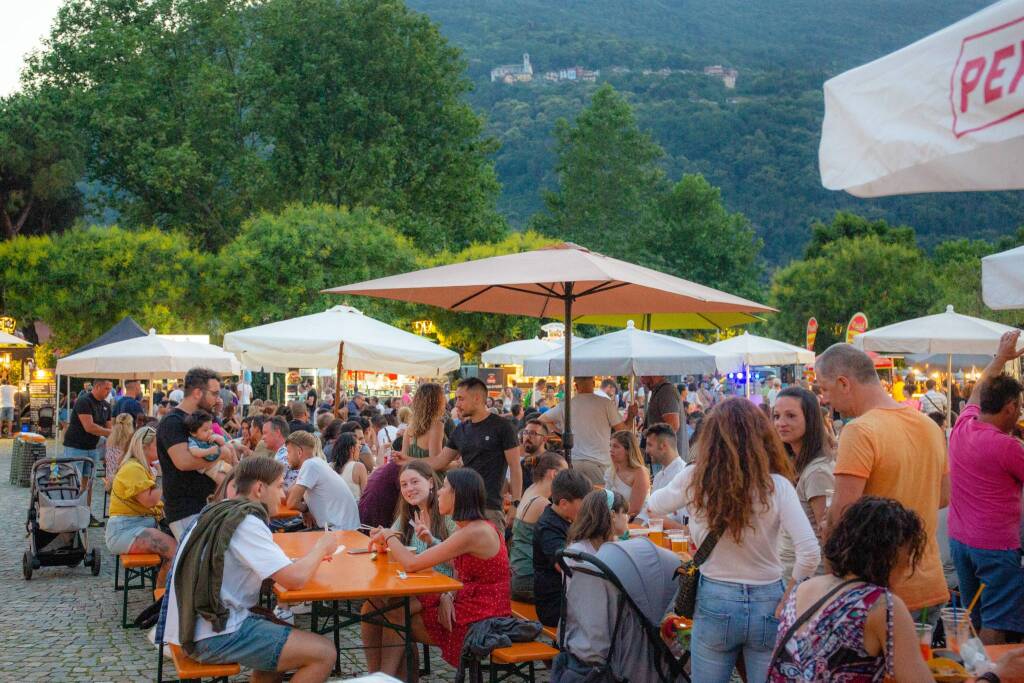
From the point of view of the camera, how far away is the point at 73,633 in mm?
→ 7773

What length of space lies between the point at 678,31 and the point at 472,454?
18665 cm

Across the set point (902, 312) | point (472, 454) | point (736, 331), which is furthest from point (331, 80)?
point (472, 454)

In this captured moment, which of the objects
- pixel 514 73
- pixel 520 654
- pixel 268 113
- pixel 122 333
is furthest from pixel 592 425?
pixel 514 73

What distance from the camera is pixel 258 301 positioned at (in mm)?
31656

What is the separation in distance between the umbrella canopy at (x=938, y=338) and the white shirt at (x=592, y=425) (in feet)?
11.8

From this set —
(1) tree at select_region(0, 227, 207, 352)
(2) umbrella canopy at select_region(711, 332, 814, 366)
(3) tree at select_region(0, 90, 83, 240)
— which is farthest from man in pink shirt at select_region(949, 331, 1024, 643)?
(3) tree at select_region(0, 90, 83, 240)

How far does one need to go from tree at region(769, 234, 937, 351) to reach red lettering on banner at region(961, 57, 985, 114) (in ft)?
181

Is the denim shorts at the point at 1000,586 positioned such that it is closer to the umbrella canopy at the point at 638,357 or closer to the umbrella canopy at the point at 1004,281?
the umbrella canopy at the point at 1004,281

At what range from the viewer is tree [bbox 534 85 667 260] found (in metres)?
64.1

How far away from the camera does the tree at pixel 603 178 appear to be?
210ft

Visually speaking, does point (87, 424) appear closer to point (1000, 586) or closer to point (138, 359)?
point (138, 359)

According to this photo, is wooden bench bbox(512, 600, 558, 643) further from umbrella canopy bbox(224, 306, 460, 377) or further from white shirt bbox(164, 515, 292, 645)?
umbrella canopy bbox(224, 306, 460, 377)

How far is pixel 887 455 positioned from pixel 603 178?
61607 mm

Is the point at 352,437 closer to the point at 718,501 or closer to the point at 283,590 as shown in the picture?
the point at 283,590
